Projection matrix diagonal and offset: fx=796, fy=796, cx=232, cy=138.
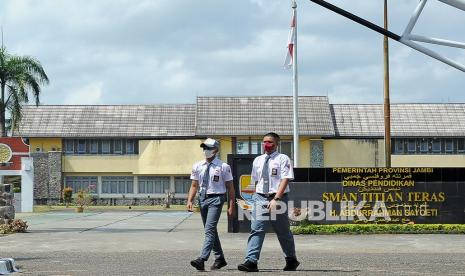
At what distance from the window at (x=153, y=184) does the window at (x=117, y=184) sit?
787 mm

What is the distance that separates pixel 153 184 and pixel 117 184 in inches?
111

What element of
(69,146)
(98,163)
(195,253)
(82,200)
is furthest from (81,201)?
(195,253)

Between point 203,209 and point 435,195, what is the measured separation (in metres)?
11.6

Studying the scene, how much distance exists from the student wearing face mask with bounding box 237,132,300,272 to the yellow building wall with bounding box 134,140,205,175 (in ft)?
160

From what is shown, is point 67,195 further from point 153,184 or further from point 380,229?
point 380,229

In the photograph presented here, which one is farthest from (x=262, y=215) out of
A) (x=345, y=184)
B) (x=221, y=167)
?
(x=345, y=184)

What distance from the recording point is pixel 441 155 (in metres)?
59.6

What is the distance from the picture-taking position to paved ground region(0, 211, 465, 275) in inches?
439

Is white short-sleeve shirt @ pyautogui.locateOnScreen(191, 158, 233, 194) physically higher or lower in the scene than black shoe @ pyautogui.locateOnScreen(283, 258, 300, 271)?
higher

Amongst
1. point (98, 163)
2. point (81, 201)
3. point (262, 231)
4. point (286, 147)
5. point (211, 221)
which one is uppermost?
point (286, 147)

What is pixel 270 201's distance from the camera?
10.3m

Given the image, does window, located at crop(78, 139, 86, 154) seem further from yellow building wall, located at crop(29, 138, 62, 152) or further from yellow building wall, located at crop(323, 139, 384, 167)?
yellow building wall, located at crop(323, 139, 384, 167)

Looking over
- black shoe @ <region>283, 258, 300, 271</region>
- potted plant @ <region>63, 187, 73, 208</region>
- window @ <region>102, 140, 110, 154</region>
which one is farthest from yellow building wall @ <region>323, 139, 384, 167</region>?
black shoe @ <region>283, 258, 300, 271</region>

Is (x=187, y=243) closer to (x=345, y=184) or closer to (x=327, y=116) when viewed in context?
(x=345, y=184)
